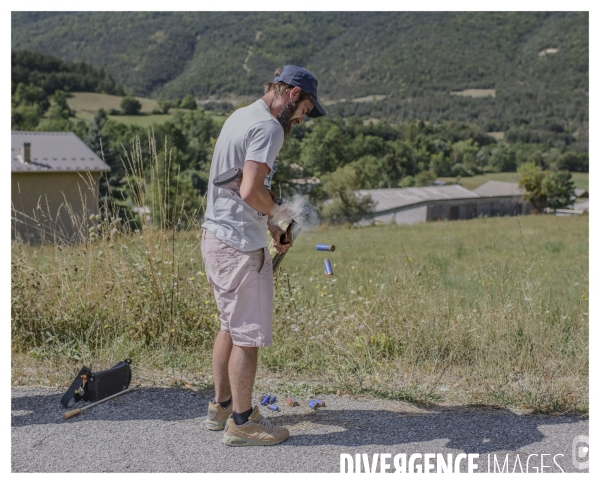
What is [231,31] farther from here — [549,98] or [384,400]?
[384,400]

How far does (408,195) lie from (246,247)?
75.3m

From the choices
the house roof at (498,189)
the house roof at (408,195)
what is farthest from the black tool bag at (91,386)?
the house roof at (498,189)

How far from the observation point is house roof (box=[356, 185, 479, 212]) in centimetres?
7188

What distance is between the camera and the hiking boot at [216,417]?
376cm

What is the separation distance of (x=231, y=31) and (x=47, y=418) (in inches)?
6890

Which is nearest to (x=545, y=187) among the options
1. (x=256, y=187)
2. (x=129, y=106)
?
(x=129, y=106)

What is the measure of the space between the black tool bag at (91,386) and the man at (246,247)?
40.3 inches

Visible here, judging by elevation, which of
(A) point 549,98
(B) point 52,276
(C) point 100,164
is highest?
(A) point 549,98

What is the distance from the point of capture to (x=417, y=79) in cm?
16425

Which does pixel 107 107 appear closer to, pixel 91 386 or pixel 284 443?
pixel 91 386

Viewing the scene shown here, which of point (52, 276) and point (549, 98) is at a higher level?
point (549, 98)

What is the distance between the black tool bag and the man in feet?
3.36

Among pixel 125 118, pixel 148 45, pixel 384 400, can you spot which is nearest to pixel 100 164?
pixel 384 400

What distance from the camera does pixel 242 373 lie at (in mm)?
3537
